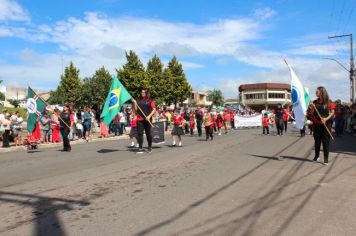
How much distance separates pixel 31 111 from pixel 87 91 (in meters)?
33.1

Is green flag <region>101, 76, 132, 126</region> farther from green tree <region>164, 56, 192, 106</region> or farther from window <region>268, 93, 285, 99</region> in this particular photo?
window <region>268, 93, 285, 99</region>

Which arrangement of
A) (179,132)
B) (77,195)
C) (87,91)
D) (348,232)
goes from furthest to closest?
1. (87,91)
2. (179,132)
3. (77,195)
4. (348,232)

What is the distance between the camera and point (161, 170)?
9578 millimetres

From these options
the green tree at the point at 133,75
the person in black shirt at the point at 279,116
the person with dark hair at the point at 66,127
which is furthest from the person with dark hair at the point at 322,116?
the green tree at the point at 133,75

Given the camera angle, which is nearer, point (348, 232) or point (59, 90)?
point (348, 232)

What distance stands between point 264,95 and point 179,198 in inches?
5344

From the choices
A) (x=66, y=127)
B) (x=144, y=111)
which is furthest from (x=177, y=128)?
(x=66, y=127)

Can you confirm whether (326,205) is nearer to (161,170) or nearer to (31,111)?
(161,170)

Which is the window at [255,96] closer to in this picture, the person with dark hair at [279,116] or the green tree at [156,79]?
the green tree at [156,79]

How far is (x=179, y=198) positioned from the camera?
6648 mm

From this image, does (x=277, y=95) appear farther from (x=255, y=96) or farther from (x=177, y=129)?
(x=177, y=129)

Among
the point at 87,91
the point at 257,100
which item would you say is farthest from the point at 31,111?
the point at 257,100

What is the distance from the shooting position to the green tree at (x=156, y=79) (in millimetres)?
65562

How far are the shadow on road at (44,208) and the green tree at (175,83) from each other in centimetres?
6116
